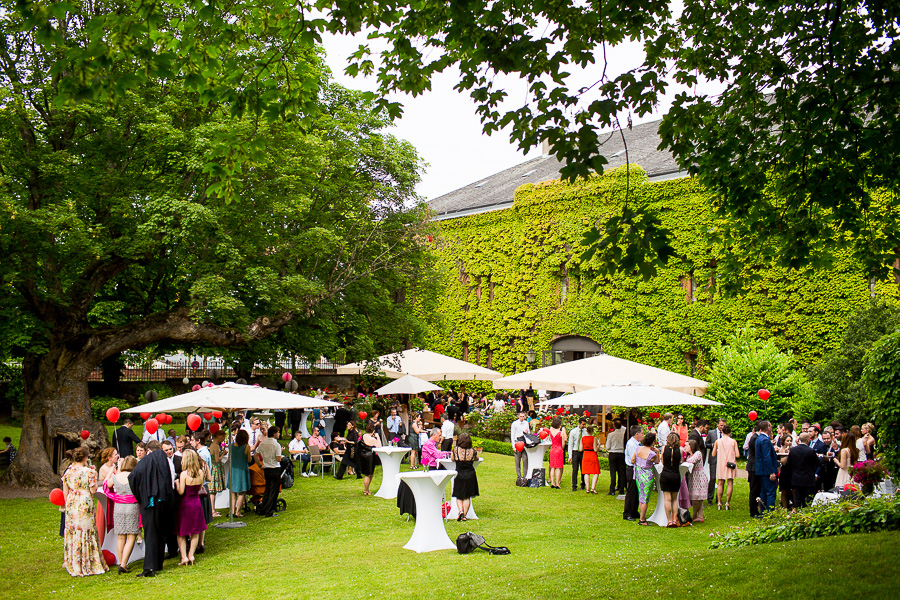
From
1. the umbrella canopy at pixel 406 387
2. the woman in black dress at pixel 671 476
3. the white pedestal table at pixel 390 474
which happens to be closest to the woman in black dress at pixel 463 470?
the white pedestal table at pixel 390 474

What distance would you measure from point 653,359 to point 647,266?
23658 mm

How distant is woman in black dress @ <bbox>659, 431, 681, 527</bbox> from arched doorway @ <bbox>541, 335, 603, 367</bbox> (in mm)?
18658

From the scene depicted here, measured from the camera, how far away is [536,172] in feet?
127

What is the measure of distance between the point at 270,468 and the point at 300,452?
4.84m

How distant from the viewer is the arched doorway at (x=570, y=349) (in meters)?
31.1

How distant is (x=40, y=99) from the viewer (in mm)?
15008

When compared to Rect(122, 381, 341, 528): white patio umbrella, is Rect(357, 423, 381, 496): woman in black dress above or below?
below

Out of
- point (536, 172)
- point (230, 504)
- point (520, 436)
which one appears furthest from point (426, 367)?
point (536, 172)

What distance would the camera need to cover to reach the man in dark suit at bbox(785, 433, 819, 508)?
1222 centimetres

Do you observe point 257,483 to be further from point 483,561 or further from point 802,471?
point 802,471

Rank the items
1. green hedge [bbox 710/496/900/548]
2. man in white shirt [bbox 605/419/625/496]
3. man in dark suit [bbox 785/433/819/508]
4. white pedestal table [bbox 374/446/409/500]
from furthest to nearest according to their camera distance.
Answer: white pedestal table [bbox 374/446/409/500] → man in white shirt [bbox 605/419/625/496] → man in dark suit [bbox 785/433/819/508] → green hedge [bbox 710/496/900/548]

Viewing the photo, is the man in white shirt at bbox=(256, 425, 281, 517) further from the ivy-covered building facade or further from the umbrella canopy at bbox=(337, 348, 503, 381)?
the ivy-covered building facade

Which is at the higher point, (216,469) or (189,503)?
(216,469)

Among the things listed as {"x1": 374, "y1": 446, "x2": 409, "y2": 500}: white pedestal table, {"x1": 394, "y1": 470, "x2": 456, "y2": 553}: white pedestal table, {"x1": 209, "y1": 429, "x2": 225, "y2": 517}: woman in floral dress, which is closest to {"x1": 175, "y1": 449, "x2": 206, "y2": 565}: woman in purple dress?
{"x1": 394, "y1": 470, "x2": 456, "y2": 553}: white pedestal table
